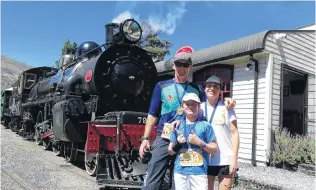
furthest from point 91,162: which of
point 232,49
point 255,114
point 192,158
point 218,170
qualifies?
point 232,49

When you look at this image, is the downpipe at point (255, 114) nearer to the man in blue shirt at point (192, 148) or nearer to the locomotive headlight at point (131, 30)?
the locomotive headlight at point (131, 30)

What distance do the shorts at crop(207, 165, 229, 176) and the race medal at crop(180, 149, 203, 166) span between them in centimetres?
29

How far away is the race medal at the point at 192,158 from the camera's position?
2836 millimetres

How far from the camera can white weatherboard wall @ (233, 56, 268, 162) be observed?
8883mm

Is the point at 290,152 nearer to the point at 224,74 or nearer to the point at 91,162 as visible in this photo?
the point at 224,74

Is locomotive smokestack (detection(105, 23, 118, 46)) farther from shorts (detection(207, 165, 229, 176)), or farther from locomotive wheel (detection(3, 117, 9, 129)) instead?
locomotive wheel (detection(3, 117, 9, 129))

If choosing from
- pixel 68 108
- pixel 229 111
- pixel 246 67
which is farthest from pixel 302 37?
pixel 229 111

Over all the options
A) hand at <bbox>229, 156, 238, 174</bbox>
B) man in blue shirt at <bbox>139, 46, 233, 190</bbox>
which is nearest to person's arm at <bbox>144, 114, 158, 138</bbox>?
man in blue shirt at <bbox>139, 46, 233, 190</bbox>

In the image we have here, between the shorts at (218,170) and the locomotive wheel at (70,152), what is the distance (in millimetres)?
5249

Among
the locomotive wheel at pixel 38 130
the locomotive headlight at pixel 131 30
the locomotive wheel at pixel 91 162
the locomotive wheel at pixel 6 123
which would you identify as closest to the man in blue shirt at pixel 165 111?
the locomotive wheel at pixel 91 162

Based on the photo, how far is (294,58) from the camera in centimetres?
996

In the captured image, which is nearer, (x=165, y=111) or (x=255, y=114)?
(x=165, y=111)

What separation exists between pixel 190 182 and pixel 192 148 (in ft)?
0.92

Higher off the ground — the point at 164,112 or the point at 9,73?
the point at 9,73
